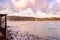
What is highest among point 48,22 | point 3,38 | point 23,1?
point 23,1

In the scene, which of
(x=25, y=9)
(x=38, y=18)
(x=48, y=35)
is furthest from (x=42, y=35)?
(x=25, y=9)

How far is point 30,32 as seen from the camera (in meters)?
1.48

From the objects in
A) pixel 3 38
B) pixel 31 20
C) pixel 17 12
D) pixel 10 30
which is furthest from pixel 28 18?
pixel 3 38

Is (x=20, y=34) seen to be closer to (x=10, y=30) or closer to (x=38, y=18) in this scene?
(x=10, y=30)

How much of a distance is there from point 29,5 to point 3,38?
487 mm

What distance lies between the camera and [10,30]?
148cm

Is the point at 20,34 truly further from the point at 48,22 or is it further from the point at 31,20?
the point at 48,22

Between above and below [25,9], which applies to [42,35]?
below

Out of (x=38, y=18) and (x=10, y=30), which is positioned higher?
(x=38, y=18)

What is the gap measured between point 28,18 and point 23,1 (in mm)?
211

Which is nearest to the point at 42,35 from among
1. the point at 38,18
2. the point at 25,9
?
the point at 38,18

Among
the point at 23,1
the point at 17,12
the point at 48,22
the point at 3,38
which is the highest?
the point at 23,1

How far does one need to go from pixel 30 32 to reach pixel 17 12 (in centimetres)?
28

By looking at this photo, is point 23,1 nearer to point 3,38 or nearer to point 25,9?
point 25,9
